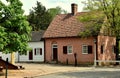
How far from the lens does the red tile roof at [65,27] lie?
160 feet

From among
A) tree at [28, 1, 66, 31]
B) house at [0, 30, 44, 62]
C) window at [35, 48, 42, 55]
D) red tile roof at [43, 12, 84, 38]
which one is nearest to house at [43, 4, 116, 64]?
red tile roof at [43, 12, 84, 38]

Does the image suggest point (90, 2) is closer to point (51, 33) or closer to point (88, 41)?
point (88, 41)

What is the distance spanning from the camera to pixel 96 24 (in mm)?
45281

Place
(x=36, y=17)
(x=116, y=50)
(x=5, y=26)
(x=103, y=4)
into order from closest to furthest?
(x=5, y=26) → (x=103, y=4) → (x=116, y=50) → (x=36, y=17)

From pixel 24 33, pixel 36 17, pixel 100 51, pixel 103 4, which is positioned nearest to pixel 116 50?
pixel 100 51

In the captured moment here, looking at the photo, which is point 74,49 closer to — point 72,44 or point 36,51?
point 72,44

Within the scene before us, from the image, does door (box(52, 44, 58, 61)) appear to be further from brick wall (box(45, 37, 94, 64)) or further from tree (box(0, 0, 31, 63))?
tree (box(0, 0, 31, 63))

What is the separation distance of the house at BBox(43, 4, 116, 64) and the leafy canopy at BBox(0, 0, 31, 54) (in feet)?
58.6

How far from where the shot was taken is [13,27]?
92.9 ft

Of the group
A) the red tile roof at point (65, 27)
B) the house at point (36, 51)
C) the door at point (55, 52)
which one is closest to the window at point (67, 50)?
the door at point (55, 52)

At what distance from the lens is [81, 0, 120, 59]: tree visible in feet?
141

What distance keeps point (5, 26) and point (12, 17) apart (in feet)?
2.96

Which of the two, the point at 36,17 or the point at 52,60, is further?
the point at 36,17

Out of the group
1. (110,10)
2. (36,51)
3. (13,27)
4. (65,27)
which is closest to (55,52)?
(65,27)
